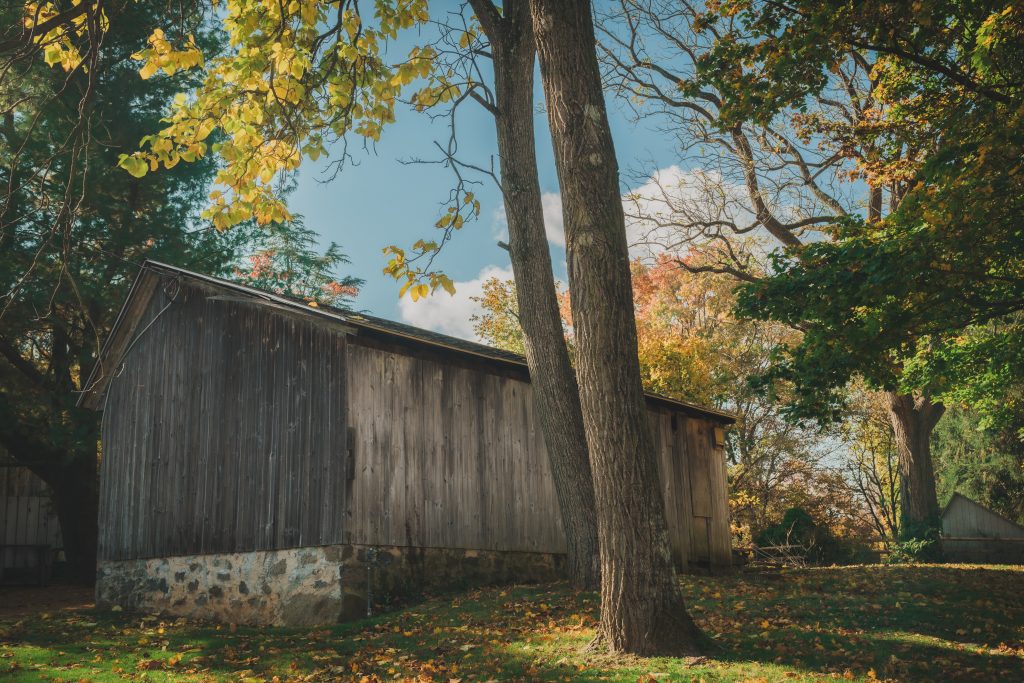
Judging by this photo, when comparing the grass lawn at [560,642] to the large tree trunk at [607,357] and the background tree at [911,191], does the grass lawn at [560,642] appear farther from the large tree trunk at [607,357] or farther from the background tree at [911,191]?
the background tree at [911,191]

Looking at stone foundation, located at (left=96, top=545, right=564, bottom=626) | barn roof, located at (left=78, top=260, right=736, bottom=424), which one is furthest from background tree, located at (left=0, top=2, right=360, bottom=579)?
stone foundation, located at (left=96, top=545, right=564, bottom=626)

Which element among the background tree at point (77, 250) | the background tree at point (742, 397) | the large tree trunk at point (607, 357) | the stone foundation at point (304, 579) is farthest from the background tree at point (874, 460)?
the large tree trunk at point (607, 357)

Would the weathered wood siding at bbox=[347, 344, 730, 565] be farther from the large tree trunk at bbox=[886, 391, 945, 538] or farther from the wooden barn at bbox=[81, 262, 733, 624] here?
the large tree trunk at bbox=[886, 391, 945, 538]

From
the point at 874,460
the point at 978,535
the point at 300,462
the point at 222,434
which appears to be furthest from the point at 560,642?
the point at 874,460

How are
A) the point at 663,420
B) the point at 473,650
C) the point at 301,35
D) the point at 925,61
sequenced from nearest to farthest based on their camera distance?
the point at 473,650 → the point at 301,35 → the point at 925,61 → the point at 663,420

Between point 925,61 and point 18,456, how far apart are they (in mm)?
21578

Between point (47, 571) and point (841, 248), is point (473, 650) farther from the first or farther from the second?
point (47, 571)

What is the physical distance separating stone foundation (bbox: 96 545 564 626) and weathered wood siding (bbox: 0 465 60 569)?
1184 cm

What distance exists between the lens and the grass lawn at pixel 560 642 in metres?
8.08

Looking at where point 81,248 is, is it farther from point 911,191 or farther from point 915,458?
point 915,458

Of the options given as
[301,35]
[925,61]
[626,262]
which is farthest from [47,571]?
[925,61]

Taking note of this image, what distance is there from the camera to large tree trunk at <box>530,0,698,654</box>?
8.18 meters

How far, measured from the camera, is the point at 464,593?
13836 millimetres

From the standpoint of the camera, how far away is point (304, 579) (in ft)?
43.4
